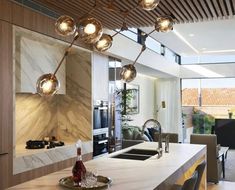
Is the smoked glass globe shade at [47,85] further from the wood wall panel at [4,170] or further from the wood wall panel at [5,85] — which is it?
the wood wall panel at [4,170]

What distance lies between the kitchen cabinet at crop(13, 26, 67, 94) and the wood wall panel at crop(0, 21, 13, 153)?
157mm

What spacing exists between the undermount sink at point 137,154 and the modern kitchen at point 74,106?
13 millimetres

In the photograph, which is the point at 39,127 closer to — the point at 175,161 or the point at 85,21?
the point at 175,161

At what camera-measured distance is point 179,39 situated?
30.2 ft

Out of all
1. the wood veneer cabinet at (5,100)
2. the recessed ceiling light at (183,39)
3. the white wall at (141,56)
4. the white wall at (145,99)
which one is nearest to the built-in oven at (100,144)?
the white wall at (141,56)

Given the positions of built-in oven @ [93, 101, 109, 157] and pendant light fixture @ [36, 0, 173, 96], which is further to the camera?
built-in oven @ [93, 101, 109, 157]

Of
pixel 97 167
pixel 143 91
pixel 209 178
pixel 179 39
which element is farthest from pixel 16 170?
pixel 143 91

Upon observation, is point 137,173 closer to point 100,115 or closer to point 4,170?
point 4,170

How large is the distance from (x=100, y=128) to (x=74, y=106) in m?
0.63

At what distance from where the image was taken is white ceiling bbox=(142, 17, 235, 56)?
7450mm

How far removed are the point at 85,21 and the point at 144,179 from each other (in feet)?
4.48

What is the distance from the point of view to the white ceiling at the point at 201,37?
7450mm

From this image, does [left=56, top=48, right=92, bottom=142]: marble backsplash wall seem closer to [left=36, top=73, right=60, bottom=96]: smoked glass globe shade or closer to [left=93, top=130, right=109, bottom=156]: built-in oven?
[left=93, top=130, right=109, bottom=156]: built-in oven

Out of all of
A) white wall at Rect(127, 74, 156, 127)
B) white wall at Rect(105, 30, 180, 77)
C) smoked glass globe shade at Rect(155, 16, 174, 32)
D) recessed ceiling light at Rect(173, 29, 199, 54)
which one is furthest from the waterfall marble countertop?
white wall at Rect(127, 74, 156, 127)
